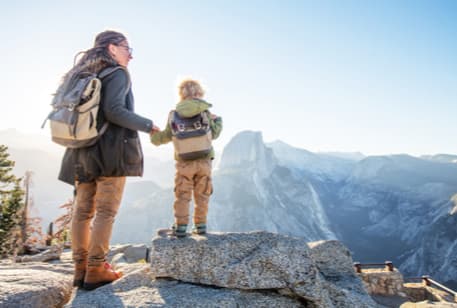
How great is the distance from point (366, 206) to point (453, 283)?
109974 millimetres

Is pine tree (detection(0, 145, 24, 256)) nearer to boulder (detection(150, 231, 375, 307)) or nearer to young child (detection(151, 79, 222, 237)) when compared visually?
young child (detection(151, 79, 222, 237))

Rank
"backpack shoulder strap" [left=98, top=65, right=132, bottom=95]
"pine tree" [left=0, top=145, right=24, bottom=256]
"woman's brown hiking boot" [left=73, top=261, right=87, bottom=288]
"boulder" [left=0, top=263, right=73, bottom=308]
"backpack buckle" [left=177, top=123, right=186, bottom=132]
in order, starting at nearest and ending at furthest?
"boulder" [left=0, top=263, right=73, bottom=308]
"backpack shoulder strap" [left=98, top=65, right=132, bottom=95]
"woman's brown hiking boot" [left=73, top=261, right=87, bottom=288]
"backpack buckle" [left=177, top=123, right=186, bottom=132]
"pine tree" [left=0, top=145, right=24, bottom=256]

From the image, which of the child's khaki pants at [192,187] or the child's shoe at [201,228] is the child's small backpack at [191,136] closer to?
the child's khaki pants at [192,187]

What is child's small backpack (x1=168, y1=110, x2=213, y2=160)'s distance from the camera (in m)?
4.07

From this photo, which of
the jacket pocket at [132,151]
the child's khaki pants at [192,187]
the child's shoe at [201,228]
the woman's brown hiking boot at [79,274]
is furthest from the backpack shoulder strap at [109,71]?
the woman's brown hiking boot at [79,274]

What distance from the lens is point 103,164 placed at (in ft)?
11.3

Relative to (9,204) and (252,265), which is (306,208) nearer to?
(9,204)

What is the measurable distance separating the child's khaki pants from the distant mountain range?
10687cm

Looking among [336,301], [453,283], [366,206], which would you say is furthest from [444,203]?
[336,301]

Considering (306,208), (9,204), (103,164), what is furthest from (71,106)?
(306,208)

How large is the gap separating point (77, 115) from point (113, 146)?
1.62 ft

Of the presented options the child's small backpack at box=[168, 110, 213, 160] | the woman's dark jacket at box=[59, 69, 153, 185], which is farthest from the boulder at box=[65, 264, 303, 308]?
the child's small backpack at box=[168, 110, 213, 160]

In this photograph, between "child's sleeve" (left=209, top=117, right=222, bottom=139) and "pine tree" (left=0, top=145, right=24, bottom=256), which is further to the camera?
"pine tree" (left=0, top=145, right=24, bottom=256)

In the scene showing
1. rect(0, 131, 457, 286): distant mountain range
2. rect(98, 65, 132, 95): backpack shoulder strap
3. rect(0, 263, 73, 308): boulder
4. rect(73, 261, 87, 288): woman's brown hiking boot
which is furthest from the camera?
rect(0, 131, 457, 286): distant mountain range
